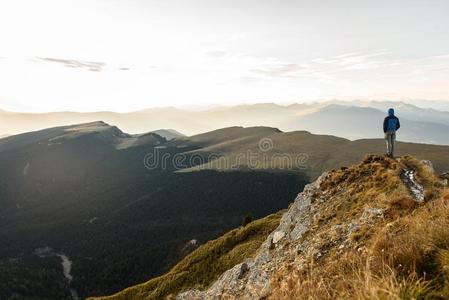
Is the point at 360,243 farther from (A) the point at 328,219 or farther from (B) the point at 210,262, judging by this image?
(B) the point at 210,262

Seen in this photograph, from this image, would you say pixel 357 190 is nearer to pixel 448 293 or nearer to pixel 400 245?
pixel 400 245

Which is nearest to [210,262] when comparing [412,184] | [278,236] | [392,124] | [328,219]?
[278,236]

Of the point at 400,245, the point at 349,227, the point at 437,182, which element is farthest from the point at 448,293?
the point at 437,182

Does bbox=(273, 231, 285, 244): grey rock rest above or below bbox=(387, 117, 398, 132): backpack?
below

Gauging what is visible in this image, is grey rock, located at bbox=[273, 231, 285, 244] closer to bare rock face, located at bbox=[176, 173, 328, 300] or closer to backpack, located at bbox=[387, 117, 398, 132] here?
bare rock face, located at bbox=[176, 173, 328, 300]

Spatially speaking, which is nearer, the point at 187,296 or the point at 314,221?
the point at 314,221

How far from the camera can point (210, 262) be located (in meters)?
65.1

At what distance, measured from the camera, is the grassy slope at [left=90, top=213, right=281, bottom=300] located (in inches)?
2323

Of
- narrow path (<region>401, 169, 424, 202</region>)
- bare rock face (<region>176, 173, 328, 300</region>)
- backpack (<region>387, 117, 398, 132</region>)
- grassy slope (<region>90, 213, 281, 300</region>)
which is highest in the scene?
backpack (<region>387, 117, 398, 132</region>)

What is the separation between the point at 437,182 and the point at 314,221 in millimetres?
10244

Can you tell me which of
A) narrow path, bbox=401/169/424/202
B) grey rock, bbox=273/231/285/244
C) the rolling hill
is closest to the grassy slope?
the rolling hill

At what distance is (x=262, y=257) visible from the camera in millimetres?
33562

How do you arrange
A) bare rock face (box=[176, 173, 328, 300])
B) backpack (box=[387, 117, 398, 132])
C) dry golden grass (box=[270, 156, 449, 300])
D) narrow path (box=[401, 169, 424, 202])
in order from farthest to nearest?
backpack (box=[387, 117, 398, 132])
bare rock face (box=[176, 173, 328, 300])
narrow path (box=[401, 169, 424, 202])
dry golden grass (box=[270, 156, 449, 300])

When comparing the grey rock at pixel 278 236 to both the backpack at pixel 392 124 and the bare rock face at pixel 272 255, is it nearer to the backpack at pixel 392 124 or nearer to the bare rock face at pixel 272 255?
the bare rock face at pixel 272 255
